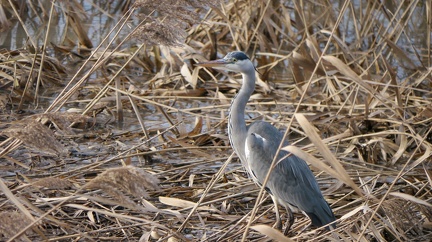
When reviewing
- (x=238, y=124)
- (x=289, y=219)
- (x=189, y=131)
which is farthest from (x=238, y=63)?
(x=189, y=131)

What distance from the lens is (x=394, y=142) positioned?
5.08 meters

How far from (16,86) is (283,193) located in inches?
100

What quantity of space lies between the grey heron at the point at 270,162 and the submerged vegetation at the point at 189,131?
94 millimetres

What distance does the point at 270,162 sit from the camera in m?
4.04

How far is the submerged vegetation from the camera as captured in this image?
9.92 ft

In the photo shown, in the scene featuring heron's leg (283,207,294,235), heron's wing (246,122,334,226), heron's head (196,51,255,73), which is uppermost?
heron's head (196,51,255,73)

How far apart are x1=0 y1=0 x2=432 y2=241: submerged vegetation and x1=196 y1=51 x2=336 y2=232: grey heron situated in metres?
0.09

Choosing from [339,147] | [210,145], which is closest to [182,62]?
[210,145]

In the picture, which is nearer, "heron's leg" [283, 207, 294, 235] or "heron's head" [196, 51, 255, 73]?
"heron's leg" [283, 207, 294, 235]

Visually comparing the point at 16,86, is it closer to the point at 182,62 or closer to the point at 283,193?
the point at 182,62

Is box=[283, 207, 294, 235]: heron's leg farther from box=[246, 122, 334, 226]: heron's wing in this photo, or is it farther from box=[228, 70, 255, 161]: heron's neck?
box=[228, 70, 255, 161]: heron's neck

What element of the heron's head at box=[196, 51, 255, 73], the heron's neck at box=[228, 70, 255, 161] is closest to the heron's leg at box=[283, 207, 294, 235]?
the heron's neck at box=[228, 70, 255, 161]

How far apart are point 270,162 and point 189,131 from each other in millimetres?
1531

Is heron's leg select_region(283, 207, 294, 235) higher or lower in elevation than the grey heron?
lower
